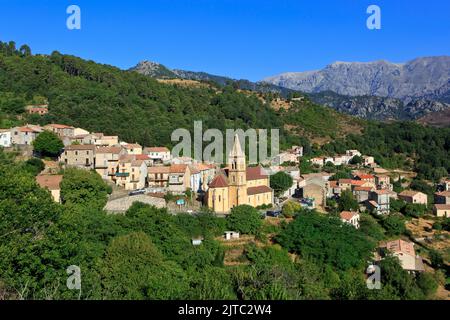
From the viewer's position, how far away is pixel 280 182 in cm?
4547

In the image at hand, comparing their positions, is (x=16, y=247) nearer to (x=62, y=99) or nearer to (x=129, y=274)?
(x=129, y=274)

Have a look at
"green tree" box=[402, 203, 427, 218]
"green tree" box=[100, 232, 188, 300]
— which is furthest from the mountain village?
"green tree" box=[100, 232, 188, 300]

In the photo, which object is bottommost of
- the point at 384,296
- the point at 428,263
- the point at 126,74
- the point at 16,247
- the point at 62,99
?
the point at 428,263

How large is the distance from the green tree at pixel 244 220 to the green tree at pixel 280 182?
12.1m

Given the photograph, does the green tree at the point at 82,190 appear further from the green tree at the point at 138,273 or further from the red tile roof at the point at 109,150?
the green tree at the point at 138,273

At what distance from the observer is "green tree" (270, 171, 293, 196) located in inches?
1789

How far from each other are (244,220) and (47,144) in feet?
60.8

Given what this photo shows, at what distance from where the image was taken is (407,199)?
51406 mm

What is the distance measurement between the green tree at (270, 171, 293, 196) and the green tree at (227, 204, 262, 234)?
1212 centimetres

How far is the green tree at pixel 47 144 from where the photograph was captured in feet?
132

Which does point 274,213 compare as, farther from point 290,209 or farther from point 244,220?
point 244,220
